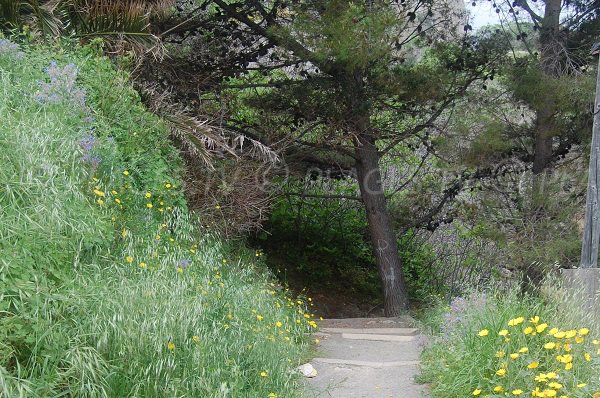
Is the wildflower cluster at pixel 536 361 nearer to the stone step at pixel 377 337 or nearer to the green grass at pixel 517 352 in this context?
the green grass at pixel 517 352

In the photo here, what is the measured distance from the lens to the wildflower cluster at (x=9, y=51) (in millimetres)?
6367

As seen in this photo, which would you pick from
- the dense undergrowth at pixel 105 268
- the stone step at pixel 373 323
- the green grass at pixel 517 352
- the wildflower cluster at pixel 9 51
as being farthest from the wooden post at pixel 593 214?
the wildflower cluster at pixel 9 51

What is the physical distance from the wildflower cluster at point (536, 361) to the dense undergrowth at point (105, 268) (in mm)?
1335

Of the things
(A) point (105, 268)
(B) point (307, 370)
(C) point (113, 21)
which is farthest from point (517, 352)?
(C) point (113, 21)

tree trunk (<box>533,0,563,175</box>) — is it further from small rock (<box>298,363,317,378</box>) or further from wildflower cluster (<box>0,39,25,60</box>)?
wildflower cluster (<box>0,39,25,60</box>)

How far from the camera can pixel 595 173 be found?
22.9 ft

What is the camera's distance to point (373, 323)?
10219 millimetres

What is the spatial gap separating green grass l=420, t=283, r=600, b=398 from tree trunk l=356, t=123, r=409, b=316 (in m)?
5.32

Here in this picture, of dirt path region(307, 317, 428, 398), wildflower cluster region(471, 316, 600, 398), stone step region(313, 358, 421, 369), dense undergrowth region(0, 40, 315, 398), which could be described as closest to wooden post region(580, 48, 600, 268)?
dirt path region(307, 317, 428, 398)

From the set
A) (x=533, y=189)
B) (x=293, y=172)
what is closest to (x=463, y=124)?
(x=533, y=189)

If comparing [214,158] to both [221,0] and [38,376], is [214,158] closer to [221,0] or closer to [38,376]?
[221,0]

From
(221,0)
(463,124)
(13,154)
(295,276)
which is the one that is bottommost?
(295,276)

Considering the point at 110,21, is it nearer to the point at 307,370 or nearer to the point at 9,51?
the point at 9,51

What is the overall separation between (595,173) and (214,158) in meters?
4.02
